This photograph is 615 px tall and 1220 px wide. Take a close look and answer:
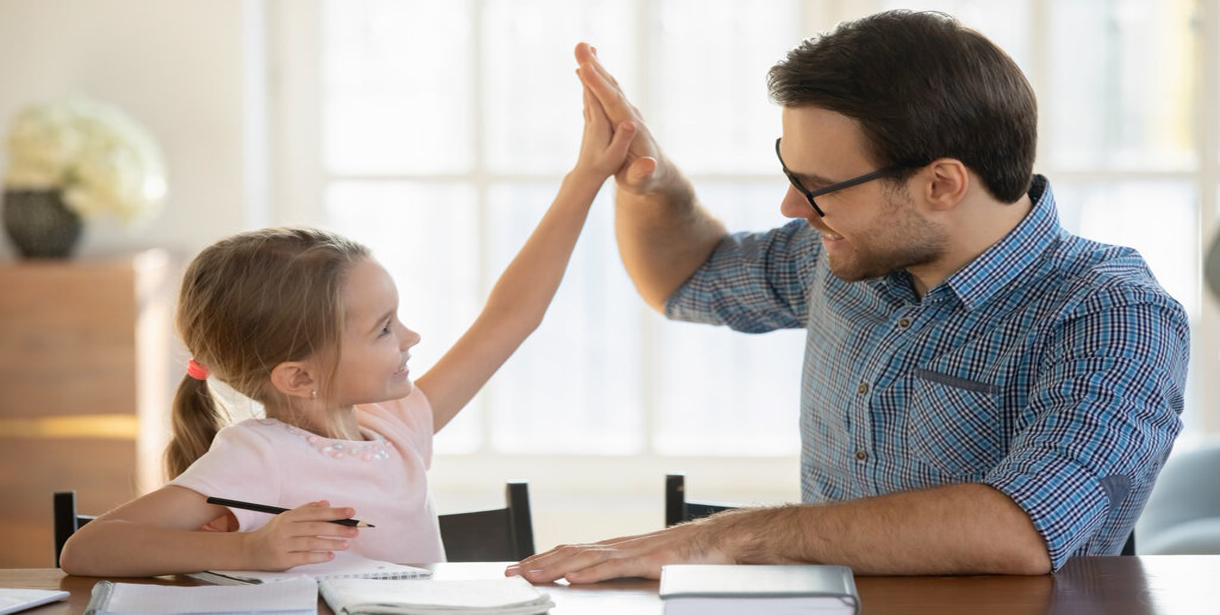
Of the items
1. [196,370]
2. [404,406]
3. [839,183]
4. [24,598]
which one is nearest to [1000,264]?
[839,183]

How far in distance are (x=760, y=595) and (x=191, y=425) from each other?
32.3 inches

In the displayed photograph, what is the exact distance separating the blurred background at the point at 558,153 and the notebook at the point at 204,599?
7.59 feet

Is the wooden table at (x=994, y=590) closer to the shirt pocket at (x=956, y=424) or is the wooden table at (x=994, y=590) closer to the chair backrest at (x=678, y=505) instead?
the shirt pocket at (x=956, y=424)

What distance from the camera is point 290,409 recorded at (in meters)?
1.66

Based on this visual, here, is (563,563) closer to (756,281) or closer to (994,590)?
(994,590)

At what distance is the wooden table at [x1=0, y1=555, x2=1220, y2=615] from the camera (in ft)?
4.27

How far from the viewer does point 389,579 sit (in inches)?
54.8

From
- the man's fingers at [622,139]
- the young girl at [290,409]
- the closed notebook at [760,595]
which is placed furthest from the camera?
the man's fingers at [622,139]

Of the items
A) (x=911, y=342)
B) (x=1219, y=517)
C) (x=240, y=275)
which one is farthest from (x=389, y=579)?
(x=1219, y=517)

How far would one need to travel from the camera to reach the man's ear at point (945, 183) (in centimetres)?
177

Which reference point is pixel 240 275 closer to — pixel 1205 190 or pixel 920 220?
pixel 920 220

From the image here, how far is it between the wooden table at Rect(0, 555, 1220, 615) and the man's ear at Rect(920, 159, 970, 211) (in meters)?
0.52

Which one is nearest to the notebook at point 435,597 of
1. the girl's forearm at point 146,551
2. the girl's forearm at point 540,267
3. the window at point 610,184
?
the girl's forearm at point 146,551

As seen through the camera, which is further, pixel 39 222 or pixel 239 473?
pixel 39 222
